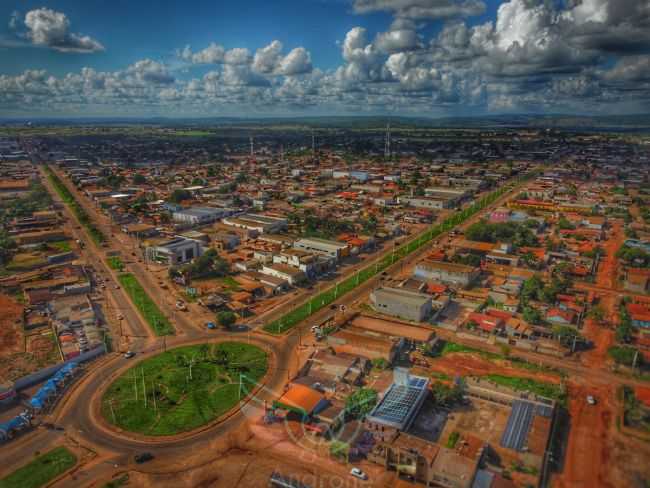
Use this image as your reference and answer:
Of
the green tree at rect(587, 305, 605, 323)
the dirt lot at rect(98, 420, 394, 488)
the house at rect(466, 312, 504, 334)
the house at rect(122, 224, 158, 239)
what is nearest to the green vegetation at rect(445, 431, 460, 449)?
the dirt lot at rect(98, 420, 394, 488)

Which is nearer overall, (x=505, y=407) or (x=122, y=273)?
(x=505, y=407)

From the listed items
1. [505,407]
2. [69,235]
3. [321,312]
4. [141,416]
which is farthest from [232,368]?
[69,235]

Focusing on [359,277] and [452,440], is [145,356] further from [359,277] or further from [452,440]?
[359,277]

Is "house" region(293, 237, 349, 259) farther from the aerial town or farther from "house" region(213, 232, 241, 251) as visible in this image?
"house" region(213, 232, 241, 251)

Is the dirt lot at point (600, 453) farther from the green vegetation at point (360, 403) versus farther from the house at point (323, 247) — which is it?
the house at point (323, 247)

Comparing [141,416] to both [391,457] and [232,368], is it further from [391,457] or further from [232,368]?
[391,457]

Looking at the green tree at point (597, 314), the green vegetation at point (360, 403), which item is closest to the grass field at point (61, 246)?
the green vegetation at point (360, 403)
